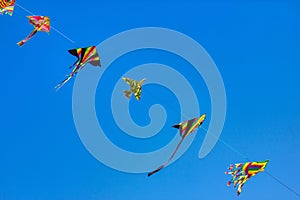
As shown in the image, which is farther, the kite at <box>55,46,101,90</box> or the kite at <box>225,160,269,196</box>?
the kite at <box>225,160,269,196</box>

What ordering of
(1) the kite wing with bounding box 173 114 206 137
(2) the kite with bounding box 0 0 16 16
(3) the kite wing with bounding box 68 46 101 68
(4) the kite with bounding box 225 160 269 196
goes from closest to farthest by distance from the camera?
(3) the kite wing with bounding box 68 46 101 68 → (2) the kite with bounding box 0 0 16 16 → (1) the kite wing with bounding box 173 114 206 137 → (4) the kite with bounding box 225 160 269 196

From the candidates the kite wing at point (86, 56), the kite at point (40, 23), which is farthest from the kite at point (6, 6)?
the kite wing at point (86, 56)

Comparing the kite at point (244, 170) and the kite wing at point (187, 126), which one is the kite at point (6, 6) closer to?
the kite wing at point (187, 126)

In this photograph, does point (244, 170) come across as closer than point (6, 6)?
No

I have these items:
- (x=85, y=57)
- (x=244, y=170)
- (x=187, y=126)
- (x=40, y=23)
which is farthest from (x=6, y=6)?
(x=244, y=170)

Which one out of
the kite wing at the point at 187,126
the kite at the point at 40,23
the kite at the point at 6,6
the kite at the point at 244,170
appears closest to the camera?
the kite at the point at 6,6

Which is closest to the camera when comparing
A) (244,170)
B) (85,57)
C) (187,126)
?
(85,57)

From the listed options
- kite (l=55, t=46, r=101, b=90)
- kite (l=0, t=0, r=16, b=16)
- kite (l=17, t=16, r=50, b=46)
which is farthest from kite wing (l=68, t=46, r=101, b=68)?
kite (l=0, t=0, r=16, b=16)

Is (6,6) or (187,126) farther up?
(6,6)

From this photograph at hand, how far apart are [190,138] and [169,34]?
1.85 m

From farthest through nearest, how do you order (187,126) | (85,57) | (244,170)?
(244,170) < (187,126) < (85,57)

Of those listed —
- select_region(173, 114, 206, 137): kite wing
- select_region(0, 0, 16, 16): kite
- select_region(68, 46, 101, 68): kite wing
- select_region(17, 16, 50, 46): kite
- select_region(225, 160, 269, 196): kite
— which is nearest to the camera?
select_region(68, 46, 101, 68): kite wing

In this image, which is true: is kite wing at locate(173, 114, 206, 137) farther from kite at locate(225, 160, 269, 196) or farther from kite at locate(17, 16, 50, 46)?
kite at locate(17, 16, 50, 46)

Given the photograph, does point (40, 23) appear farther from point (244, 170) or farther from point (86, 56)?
point (244, 170)
